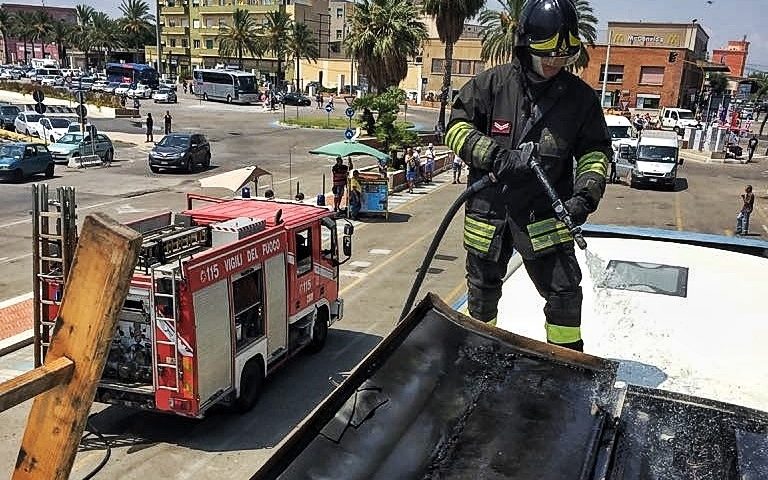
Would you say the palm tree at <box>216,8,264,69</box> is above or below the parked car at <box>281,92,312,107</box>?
above

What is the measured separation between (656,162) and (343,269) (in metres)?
19.0

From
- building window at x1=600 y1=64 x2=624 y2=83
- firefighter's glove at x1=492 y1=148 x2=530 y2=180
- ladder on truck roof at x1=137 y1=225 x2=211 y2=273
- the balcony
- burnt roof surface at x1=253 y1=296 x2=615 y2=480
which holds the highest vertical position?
the balcony

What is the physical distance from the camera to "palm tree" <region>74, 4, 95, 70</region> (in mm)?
104125

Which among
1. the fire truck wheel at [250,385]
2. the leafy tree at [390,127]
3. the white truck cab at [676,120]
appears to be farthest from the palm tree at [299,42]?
the fire truck wheel at [250,385]

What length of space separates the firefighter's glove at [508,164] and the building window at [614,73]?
75098 millimetres

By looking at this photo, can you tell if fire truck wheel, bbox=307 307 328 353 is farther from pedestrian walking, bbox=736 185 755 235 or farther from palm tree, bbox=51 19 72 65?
palm tree, bbox=51 19 72 65

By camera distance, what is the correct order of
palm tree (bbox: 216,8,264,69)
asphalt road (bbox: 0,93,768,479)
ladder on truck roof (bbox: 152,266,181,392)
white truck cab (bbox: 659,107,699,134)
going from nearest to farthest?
ladder on truck roof (bbox: 152,266,181,392) < asphalt road (bbox: 0,93,768,479) < white truck cab (bbox: 659,107,699,134) < palm tree (bbox: 216,8,264,69)

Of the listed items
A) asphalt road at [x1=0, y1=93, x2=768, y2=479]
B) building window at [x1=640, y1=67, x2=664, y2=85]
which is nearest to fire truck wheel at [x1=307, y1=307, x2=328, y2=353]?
asphalt road at [x1=0, y1=93, x2=768, y2=479]

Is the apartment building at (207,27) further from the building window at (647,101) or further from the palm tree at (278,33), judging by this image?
the building window at (647,101)

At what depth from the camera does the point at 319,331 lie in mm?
10984

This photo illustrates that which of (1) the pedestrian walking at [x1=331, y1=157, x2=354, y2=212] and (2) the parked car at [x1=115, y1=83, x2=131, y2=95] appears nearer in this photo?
(1) the pedestrian walking at [x1=331, y1=157, x2=354, y2=212]

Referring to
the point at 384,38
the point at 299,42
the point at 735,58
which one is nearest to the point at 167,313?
the point at 384,38

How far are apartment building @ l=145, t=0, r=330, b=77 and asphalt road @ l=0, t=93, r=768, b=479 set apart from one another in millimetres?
59493

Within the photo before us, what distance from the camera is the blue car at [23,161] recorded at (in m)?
24.4
